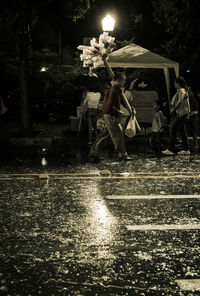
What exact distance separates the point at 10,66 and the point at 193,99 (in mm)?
14060

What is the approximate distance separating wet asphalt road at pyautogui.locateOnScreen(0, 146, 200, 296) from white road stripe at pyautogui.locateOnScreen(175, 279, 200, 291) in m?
0.02

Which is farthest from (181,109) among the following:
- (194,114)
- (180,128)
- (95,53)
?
(95,53)

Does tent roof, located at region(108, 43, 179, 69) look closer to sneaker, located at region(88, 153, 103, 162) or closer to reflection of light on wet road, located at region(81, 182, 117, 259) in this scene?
sneaker, located at region(88, 153, 103, 162)

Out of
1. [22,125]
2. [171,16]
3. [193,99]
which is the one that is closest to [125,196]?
[193,99]

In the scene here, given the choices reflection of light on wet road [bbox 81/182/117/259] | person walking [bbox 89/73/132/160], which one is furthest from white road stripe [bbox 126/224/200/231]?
person walking [bbox 89/73/132/160]

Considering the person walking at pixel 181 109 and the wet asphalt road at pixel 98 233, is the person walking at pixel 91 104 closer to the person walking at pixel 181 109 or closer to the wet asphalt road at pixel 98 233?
the person walking at pixel 181 109

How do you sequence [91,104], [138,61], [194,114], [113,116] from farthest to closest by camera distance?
[138,61], [91,104], [194,114], [113,116]

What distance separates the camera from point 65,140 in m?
18.3

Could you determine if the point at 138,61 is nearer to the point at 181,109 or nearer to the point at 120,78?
the point at 181,109

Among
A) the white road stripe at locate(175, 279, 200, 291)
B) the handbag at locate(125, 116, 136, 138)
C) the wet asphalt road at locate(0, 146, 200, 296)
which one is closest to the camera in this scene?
the white road stripe at locate(175, 279, 200, 291)

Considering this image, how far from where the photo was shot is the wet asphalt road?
4.41 m

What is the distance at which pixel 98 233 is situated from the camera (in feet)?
19.4

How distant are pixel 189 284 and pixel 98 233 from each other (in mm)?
1741

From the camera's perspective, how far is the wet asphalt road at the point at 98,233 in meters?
4.41
